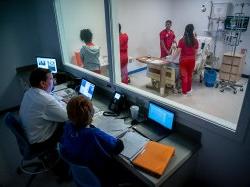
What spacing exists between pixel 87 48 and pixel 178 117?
216 centimetres

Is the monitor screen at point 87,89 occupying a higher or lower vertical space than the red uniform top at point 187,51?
lower

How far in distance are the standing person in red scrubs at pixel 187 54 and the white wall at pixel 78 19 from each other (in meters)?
1.77

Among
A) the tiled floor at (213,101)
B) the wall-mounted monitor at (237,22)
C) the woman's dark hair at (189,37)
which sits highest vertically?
the wall-mounted monitor at (237,22)

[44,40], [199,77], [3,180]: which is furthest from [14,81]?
[199,77]

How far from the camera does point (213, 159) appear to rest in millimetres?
1647

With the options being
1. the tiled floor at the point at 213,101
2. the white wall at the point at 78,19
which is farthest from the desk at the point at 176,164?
the white wall at the point at 78,19

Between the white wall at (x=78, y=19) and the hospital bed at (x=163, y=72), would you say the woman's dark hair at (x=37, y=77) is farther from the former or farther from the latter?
the hospital bed at (x=163, y=72)

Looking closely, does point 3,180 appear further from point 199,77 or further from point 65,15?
point 199,77

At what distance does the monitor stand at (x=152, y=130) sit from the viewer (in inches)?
70.6

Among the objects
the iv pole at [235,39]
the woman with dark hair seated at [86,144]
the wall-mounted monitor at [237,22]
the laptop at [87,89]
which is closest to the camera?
the woman with dark hair seated at [86,144]

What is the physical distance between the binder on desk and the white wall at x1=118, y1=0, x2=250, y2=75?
4008 mm

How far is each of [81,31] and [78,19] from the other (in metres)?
0.34

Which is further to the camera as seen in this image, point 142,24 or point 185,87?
point 142,24

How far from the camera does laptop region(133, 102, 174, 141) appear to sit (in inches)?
70.6
